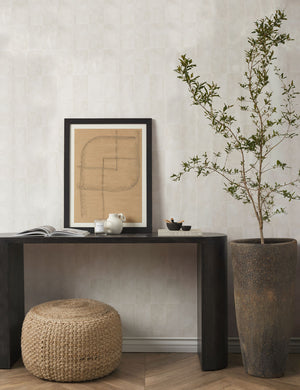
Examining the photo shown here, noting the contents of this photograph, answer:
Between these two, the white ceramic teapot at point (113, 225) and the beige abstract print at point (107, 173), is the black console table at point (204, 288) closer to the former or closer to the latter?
the white ceramic teapot at point (113, 225)

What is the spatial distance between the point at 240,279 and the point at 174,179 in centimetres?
81

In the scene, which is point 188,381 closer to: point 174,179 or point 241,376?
point 241,376

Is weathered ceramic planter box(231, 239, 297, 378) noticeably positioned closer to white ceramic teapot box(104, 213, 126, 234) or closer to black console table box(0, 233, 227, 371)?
black console table box(0, 233, 227, 371)

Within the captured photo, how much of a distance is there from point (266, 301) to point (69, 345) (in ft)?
3.63

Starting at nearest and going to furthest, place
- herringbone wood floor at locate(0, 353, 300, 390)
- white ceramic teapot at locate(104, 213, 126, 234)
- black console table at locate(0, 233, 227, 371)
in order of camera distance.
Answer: herringbone wood floor at locate(0, 353, 300, 390) → black console table at locate(0, 233, 227, 371) → white ceramic teapot at locate(104, 213, 126, 234)

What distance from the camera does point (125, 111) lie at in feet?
9.53

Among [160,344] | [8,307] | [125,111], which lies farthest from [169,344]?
[125,111]

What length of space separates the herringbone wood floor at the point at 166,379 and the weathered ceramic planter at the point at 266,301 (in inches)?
4.3

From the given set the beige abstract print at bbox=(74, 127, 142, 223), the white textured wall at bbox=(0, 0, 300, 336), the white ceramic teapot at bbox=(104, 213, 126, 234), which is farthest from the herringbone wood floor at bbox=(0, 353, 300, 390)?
the beige abstract print at bbox=(74, 127, 142, 223)

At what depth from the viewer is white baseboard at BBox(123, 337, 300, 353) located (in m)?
2.84

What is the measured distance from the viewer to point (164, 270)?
288 cm

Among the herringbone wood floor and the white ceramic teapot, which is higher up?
the white ceramic teapot

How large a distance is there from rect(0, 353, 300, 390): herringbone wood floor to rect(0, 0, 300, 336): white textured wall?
1.06 ft

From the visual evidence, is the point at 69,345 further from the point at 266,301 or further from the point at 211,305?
the point at 266,301
